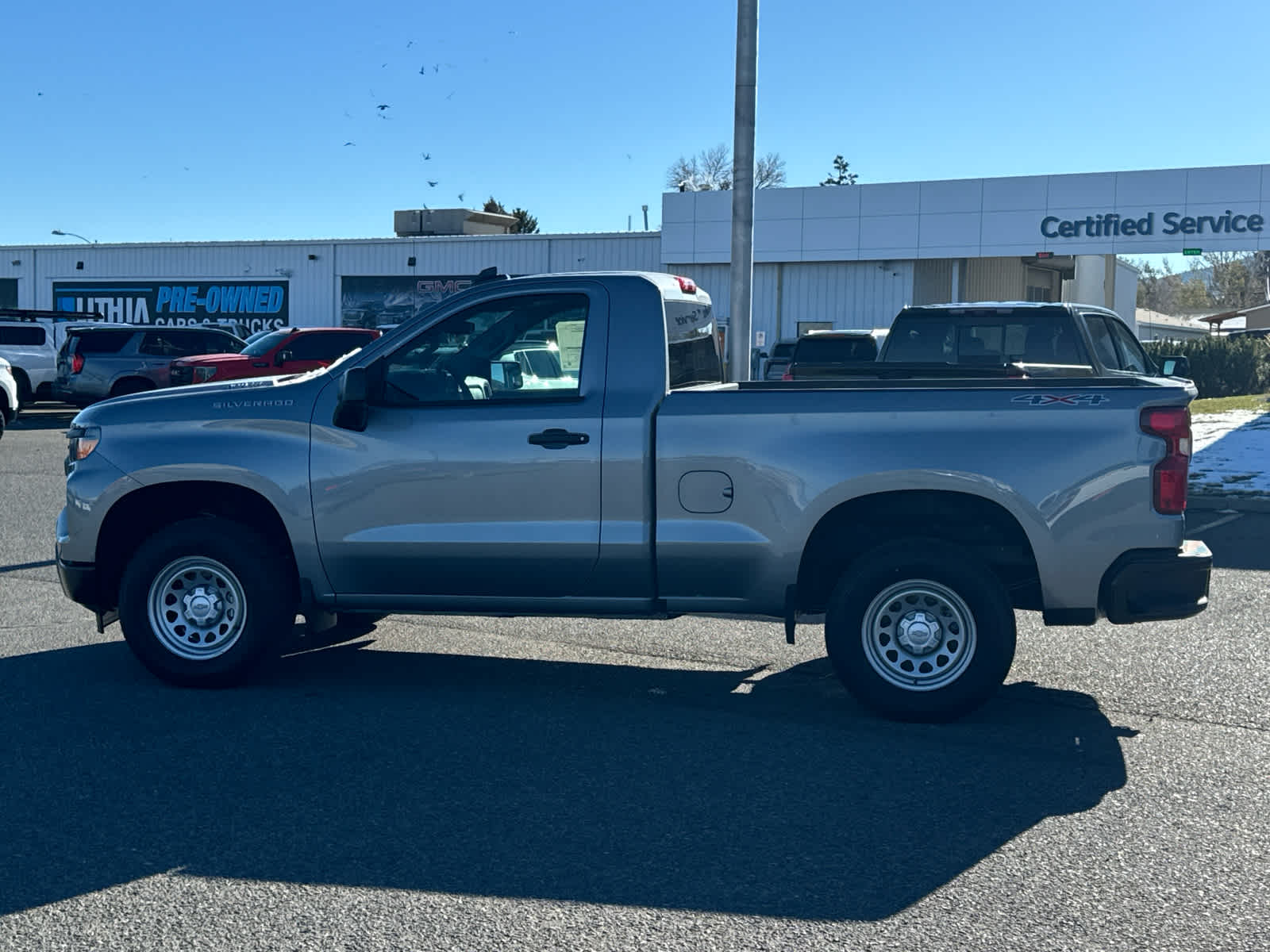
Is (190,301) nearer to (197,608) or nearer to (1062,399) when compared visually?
(197,608)

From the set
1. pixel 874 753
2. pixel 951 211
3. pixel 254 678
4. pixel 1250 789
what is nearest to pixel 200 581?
pixel 254 678

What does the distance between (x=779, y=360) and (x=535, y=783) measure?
71.1 ft

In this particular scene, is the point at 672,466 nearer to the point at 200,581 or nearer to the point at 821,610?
the point at 821,610

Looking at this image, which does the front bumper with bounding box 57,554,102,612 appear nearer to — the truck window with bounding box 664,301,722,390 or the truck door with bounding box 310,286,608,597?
the truck door with bounding box 310,286,608,597

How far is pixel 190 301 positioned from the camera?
46.2 m

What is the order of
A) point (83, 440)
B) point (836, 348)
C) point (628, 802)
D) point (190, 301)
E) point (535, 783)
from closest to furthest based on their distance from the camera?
point (628, 802) < point (535, 783) < point (83, 440) < point (836, 348) < point (190, 301)

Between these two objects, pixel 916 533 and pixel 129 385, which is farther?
pixel 129 385

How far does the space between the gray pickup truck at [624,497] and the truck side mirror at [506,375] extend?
0.06ft

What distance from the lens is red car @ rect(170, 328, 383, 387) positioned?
75.3ft

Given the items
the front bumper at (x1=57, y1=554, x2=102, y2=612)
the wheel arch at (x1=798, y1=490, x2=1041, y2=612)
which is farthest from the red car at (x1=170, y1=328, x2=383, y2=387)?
the wheel arch at (x1=798, y1=490, x2=1041, y2=612)

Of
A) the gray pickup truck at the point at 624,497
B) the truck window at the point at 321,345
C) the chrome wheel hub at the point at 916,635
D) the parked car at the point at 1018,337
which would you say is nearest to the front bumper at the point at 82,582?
the gray pickup truck at the point at 624,497

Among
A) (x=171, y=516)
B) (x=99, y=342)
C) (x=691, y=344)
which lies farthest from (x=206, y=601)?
(x=99, y=342)

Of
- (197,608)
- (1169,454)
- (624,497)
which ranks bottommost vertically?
(197,608)

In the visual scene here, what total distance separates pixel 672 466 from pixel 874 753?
5.25 ft
